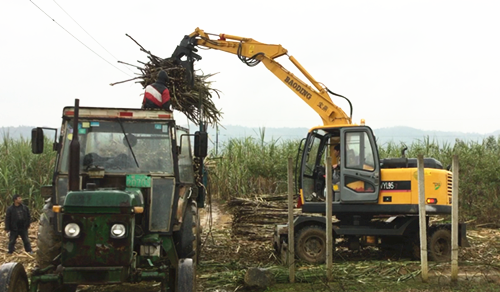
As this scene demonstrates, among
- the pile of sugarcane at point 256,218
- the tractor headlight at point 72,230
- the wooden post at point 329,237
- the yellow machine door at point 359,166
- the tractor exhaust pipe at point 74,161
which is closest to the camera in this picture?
the tractor headlight at point 72,230

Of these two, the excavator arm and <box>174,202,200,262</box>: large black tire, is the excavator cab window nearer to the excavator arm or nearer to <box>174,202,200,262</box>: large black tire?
the excavator arm

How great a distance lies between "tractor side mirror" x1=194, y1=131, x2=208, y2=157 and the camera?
7.96 meters

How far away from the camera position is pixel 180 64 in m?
11.8

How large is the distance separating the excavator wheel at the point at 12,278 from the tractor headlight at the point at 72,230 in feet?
2.15

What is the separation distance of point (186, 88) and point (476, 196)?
9503mm

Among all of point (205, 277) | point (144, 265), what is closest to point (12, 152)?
point (205, 277)

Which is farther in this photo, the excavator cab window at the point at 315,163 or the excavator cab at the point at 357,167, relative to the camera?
the excavator cab window at the point at 315,163

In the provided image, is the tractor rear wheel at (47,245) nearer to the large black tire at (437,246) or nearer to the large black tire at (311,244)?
the large black tire at (311,244)

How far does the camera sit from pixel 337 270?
922cm

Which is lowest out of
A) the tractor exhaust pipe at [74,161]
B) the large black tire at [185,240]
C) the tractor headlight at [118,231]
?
the large black tire at [185,240]

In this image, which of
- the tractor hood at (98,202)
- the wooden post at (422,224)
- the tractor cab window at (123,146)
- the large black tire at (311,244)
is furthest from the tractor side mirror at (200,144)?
the large black tire at (311,244)

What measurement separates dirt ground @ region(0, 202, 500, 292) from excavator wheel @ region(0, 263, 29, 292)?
7.45 feet

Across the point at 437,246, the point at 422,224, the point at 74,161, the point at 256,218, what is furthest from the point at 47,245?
the point at 437,246

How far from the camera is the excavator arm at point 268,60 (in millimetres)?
11930
